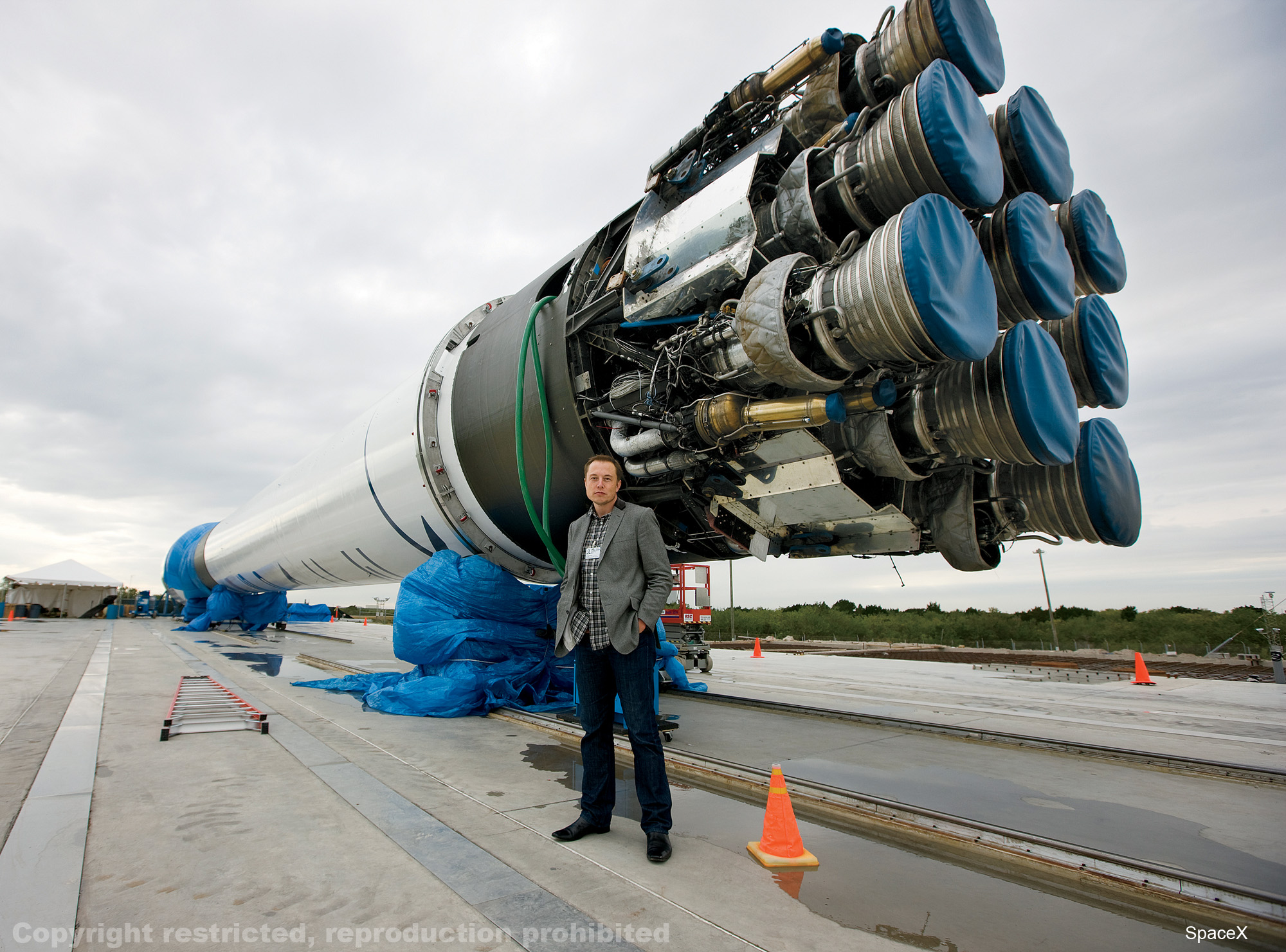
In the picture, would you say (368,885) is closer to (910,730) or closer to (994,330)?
(994,330)

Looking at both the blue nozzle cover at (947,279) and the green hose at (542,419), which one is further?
the green hose at (542,419)

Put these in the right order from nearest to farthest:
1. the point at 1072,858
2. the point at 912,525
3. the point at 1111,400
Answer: the point at 1072,858, the point at 1111,400, the point at 912,525

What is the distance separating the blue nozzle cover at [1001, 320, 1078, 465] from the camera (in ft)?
8.68

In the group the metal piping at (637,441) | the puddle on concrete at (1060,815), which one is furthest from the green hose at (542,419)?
the puddle on concrete at (1060,815)

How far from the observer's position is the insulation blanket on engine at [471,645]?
5105mm

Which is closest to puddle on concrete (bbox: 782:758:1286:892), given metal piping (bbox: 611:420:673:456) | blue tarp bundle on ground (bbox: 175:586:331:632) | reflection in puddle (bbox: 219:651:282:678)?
metal piping (bbox: 611:420:673:456)

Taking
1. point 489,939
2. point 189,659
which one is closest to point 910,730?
point 489,939

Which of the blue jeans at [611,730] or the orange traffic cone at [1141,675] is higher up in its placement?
the blue jeans at [611,730]

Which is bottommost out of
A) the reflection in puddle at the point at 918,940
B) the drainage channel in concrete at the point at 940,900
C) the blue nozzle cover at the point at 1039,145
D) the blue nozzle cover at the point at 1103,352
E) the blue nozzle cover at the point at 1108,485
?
the drainage channel in concrete at the point at 940,900

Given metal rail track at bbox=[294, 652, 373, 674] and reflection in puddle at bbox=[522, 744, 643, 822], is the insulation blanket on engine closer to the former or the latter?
reflection in puddle at bbox=[522, 744, 643, 822]

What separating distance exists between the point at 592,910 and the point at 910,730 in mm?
3708

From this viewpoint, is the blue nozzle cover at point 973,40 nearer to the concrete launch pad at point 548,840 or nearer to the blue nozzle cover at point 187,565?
the concrete launch pad at point 548,840

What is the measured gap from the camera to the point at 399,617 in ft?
17.6

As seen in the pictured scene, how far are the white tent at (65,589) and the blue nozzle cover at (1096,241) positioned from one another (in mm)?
41227
